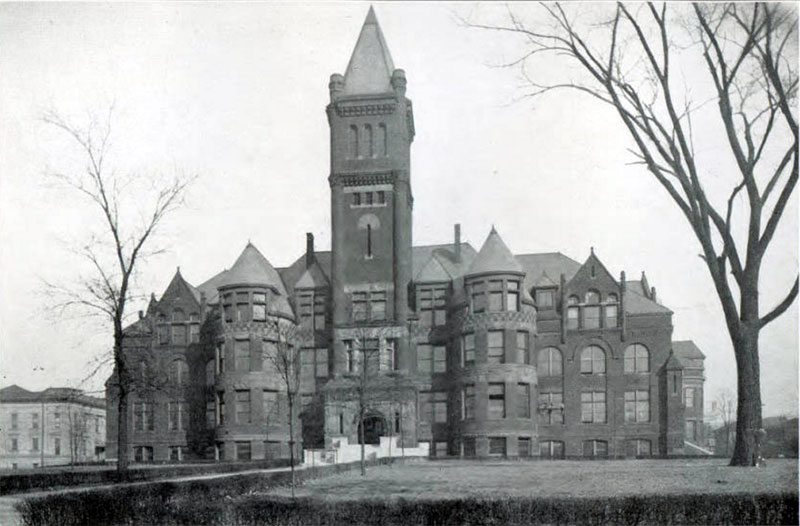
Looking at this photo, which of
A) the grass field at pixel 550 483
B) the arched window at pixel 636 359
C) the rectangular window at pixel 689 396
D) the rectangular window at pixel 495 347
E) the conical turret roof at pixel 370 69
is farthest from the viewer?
the rectangular window at pixel 689 396

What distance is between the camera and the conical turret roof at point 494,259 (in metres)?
44.5

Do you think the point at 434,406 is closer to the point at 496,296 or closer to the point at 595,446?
the point at 496,296

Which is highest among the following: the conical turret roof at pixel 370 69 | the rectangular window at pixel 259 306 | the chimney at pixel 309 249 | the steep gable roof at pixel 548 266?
the conical turret roof at pixel 370 69

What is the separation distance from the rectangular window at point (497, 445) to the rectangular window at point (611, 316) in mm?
9983

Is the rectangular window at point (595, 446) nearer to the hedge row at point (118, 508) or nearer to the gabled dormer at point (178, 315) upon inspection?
the gabled dormer at point (178, 315)

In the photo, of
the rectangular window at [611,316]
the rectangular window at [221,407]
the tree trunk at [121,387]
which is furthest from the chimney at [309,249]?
the tree trunk at [121,387]

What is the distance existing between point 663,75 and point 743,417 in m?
9.24

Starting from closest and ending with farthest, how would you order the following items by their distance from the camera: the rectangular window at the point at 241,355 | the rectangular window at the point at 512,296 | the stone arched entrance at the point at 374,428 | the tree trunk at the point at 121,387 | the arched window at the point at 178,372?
the tree trunk at the point at 121,387
the rectangular window at the point at 512,296
the stone arched entrance at the point at 374,428
the rectangular window at the point at 241,355
the arched window at the point at 178,372

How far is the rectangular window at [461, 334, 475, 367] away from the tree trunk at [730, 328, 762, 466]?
23.6 meters

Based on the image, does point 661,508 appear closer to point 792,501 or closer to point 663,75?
point 792,501

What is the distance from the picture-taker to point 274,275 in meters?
48.8

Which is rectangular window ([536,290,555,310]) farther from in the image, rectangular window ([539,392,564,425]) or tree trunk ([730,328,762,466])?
tree trunk ([730,328,762,466])

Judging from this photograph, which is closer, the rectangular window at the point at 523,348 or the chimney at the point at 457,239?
the rectangular window at the point at 523,348

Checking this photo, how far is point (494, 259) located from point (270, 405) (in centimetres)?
1509
